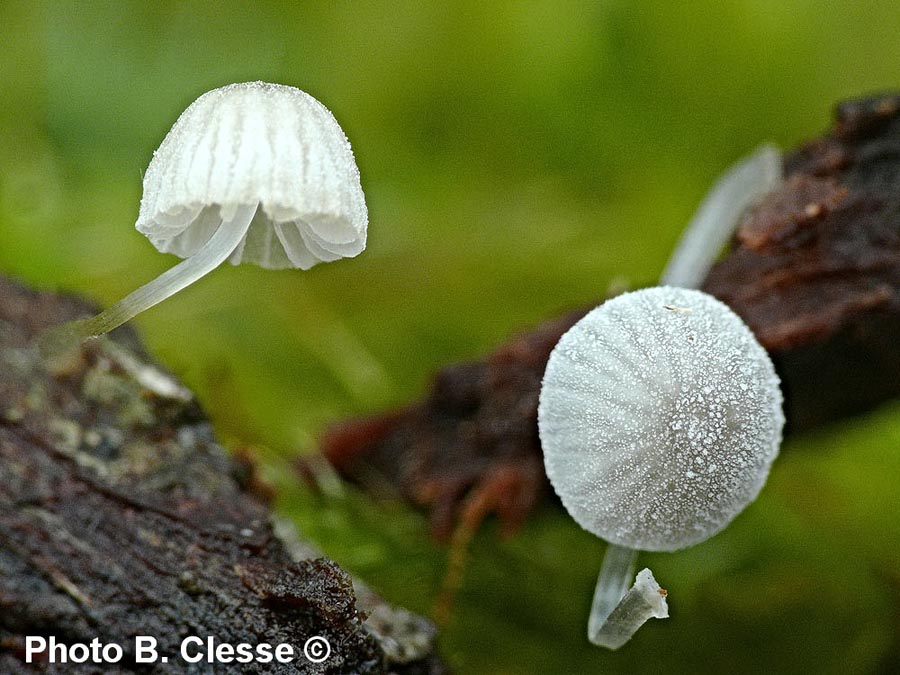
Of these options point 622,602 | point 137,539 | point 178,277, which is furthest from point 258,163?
point 622,602

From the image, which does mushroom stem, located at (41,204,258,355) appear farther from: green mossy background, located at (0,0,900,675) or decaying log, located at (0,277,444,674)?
green mossy background, located at (0,0,900,675)

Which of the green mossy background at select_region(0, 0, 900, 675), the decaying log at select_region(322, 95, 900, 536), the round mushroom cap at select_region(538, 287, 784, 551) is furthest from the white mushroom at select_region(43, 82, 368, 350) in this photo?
the green mossy background at select_region(0, 0, 900, 675)

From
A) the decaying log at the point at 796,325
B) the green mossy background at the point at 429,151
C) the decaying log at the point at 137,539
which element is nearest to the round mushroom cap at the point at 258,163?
the decaying log at the point at 137,539

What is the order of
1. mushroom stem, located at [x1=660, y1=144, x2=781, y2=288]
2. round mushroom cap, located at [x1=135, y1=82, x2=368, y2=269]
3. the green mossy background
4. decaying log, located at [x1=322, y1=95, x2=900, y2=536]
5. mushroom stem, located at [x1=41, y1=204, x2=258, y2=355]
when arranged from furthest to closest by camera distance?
the green mossy background, mushroom stem, located at [x1=660, y1=144, x2=781, y2=288], decaying log, located at [x1=322, y1=95, x2=900, y2=536], mushroom stem, located at [x1=41, y1=204, x2=258, y2=355], round mushroom cap, located at [x1=135, y1=82, x2=368, y2=269]

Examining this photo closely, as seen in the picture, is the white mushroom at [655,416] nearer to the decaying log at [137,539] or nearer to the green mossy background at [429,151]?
the decaying log at [137,539]

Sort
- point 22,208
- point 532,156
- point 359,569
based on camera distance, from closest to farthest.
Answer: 1. point 359,569
2. point 22,208
3. point 532,156

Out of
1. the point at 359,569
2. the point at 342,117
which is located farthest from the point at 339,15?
the point at 359,569

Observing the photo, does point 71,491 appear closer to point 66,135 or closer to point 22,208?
point 22,208
